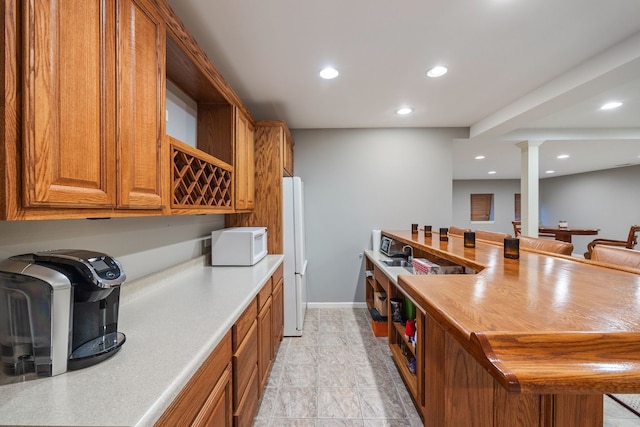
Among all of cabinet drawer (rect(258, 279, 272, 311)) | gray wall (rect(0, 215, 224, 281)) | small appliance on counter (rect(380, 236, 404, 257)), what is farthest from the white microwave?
small appliance on counter (rect(380, 236, 404, 257))

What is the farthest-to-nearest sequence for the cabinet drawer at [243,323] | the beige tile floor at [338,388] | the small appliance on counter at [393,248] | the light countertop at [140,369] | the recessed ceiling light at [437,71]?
the small appliance on counter at [393,248] → the recessed ceiling light at [437,71] → the beige tile floor at [338,388] → the cabinet drawer at [243,323] → the light countertop at [140,369]

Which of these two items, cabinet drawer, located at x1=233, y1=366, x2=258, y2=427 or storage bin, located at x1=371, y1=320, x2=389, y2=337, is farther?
storage bin, located at x1=371, y1=320, x2=389, y2=337

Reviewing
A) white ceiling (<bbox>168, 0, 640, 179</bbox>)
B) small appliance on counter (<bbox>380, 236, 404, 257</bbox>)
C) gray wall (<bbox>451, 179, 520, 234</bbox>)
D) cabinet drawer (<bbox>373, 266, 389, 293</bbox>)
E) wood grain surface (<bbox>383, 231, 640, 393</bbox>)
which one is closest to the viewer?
wood grain surface (<bbox>383, 231, 640, 393</bbox>)

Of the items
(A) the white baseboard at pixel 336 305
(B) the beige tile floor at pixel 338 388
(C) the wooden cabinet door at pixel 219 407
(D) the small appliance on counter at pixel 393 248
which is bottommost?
(B) the beige tile floor at pixel 338 388

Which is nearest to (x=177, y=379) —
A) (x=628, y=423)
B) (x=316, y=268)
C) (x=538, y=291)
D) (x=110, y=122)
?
(x=110, y=122)

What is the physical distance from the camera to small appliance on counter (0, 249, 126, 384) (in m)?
0.68

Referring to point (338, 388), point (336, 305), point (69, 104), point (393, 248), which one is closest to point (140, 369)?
point (69, 104)

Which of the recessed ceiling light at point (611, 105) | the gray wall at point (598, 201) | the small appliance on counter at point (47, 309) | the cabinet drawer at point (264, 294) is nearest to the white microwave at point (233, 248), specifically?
the cabinet drawer at point (264, 294)

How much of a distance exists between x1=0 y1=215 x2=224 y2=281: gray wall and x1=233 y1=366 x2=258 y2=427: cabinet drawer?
88 centimetres

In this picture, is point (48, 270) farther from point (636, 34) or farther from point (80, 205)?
point (636, 34)

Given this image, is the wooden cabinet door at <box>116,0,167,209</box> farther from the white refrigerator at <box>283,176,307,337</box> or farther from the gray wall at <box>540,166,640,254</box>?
the gray wall at <box>540,166,640,254</box>

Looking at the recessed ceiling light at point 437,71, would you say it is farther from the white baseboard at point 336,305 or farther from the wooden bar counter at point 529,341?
the white baseboard at point 336,305

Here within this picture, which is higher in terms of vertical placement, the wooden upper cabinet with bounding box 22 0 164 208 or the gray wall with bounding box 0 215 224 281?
the wooden upper cabinet with bounding box 22 0 164 208

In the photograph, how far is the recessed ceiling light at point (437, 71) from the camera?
2062mm
